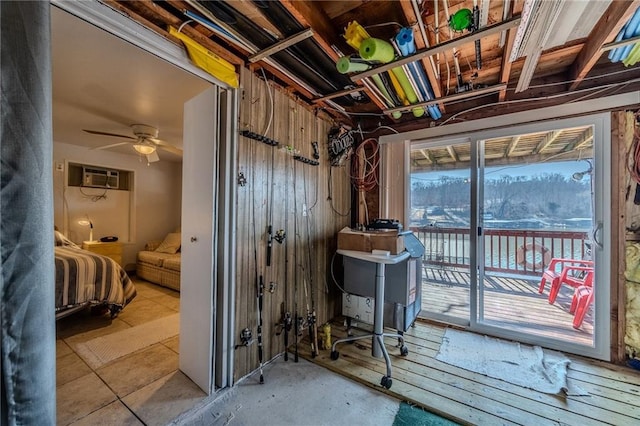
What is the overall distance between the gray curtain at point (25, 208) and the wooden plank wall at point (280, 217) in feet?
3.56

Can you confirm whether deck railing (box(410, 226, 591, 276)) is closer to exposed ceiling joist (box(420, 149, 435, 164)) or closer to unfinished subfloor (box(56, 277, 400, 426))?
exposed ceiling joist (box(420, 149, 435, 164))

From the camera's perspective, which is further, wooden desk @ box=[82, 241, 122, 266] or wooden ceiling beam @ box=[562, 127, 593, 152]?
wooden desk @ box=[82, 241, 122, 266]

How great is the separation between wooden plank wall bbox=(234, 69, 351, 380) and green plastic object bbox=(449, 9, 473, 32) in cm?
142

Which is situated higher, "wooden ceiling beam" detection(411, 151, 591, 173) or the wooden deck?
"wooden ceiling beam" detection(411, 151, 591, 173)

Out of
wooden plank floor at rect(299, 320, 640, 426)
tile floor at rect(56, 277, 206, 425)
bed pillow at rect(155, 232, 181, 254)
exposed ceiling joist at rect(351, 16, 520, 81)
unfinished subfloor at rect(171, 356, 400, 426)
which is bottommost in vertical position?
tile floor at rect(56, 277, 206, 425)

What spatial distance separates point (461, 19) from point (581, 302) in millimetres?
2906

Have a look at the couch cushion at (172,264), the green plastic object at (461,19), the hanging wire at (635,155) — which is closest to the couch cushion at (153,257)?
the couch cushion at (172,264)

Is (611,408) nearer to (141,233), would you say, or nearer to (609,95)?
(609,95)

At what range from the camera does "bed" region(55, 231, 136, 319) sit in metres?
2.70

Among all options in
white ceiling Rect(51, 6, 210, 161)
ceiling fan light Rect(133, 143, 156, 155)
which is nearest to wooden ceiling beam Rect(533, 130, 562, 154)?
white ceiling Rect(51, 6, 210, 161)

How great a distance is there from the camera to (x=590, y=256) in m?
2.46

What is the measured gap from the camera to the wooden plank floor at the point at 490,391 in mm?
1645

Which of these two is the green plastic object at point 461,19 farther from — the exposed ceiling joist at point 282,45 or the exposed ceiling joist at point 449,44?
the exposed ceiling joist at point 282,45

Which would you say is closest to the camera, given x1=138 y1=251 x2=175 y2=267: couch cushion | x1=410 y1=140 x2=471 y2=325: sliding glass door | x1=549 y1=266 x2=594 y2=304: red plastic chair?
x1=549 y1=266 x2=594 y2=304: red plastic chair
